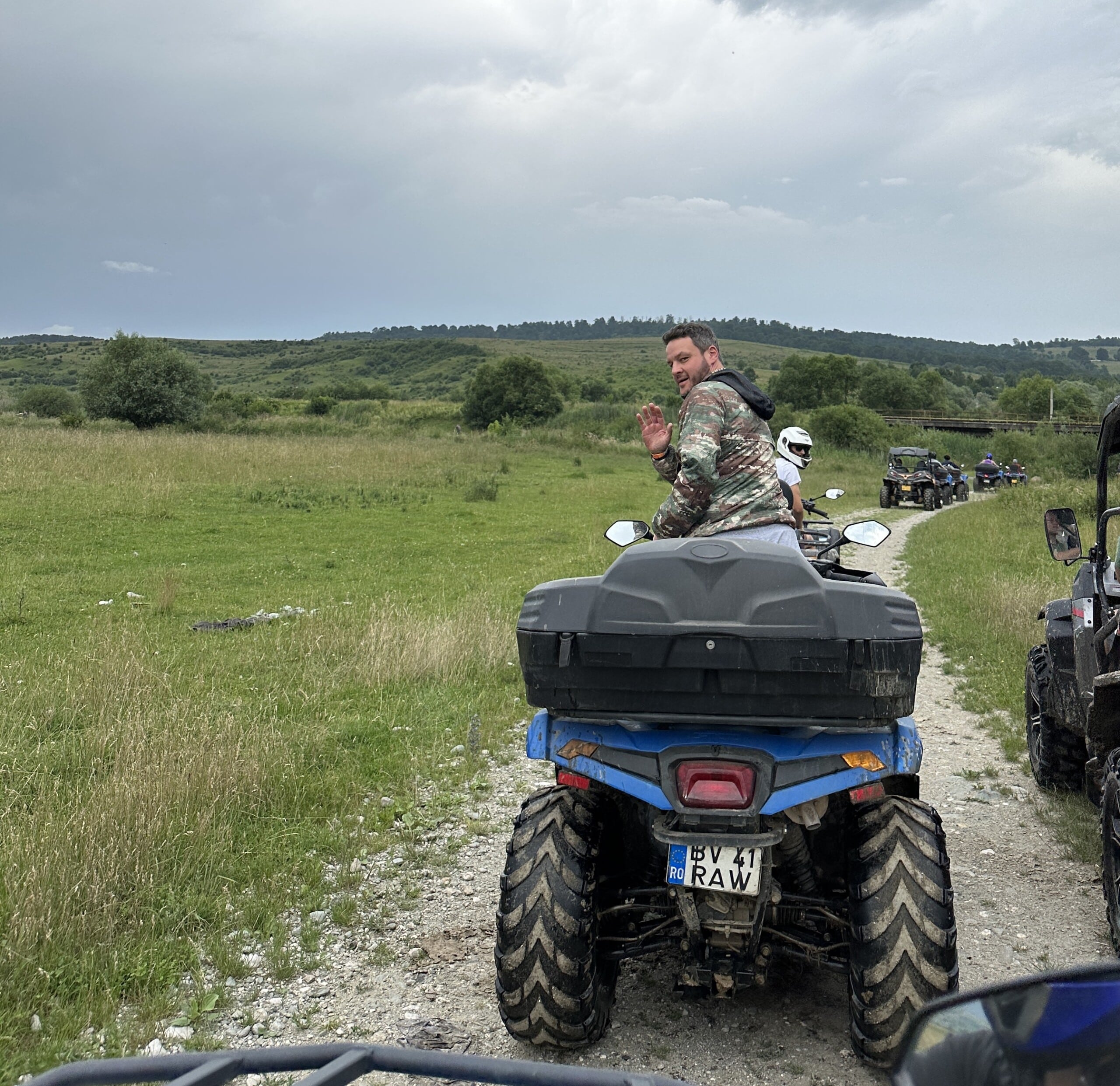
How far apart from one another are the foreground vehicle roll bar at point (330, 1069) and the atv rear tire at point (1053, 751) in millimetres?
4794

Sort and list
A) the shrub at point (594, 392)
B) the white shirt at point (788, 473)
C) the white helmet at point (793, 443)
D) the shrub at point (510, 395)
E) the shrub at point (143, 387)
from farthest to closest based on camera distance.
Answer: the shrub at point (594, 392) < the shrub at point (510, 395) < the shrub at point (143, 387) < the white helmet at point (793, 443) < the white shirt at point (788, 473)

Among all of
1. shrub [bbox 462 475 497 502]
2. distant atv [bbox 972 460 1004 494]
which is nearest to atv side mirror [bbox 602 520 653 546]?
shrub [bbox 462 475 497 502]

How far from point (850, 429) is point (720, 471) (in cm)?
6271

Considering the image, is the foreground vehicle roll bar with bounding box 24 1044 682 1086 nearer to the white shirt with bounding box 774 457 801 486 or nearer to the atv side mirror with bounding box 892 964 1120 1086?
the atv side mirror with bounding box 892 964 1120 1086

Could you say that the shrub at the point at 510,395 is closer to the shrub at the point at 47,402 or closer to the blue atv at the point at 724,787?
the shrub at the point at 47,402

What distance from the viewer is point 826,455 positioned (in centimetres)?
5441

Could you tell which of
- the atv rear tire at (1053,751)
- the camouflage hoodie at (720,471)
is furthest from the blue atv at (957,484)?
the camouflage hoodie at (720,471)

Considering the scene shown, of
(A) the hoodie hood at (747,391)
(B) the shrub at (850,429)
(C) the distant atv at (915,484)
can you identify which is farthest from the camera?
(B) the shrub at (850,429)

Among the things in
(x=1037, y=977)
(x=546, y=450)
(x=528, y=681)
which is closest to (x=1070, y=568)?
(x=528, y=681)

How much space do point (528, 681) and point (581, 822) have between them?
571mm

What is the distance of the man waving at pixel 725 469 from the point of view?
3979 mm

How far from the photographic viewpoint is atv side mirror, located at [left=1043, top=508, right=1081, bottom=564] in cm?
509

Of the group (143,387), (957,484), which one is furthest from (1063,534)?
(143,387)

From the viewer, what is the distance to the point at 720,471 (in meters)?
4.08
